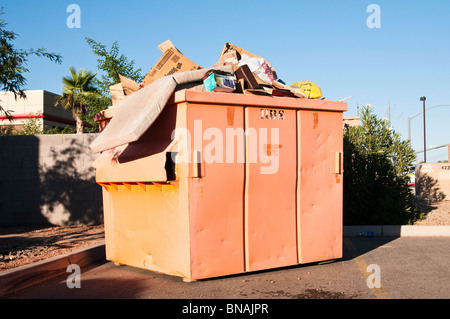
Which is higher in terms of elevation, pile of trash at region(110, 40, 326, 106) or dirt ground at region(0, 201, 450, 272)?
pile of trash at region(110, 40, 326, 106)

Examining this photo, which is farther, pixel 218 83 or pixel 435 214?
pixel 435 214

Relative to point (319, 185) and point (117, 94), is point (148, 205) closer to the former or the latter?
point (117, 94)

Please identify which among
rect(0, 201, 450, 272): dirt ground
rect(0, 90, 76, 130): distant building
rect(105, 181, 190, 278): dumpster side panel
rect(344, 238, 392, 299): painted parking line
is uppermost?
rect(0, 90, 76, 130): distant building

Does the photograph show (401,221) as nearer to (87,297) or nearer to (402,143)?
(402,143)

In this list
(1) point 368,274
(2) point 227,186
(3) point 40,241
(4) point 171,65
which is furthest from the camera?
(3) point 40,241

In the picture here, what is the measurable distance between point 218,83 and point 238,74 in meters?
0.58

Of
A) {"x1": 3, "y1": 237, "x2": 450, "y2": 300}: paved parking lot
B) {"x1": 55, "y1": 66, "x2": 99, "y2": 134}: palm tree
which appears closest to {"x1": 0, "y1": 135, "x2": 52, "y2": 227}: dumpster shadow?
{"x1": 3, "y1": 237, "x2": 450, "y2": 300}: paved parking lot

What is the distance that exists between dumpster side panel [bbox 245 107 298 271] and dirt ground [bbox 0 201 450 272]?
295 cm

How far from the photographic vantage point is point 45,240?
796 cm

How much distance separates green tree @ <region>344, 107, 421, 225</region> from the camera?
988cm

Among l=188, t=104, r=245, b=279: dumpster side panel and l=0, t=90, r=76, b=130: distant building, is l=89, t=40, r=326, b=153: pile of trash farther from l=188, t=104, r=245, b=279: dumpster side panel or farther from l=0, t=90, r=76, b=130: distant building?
l=0, t=90, r=76, b=130: distant building

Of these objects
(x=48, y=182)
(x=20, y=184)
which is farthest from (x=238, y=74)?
(x=20, y=184)

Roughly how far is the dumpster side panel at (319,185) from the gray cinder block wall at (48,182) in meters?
5.58

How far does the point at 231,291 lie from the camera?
16.0 ft
